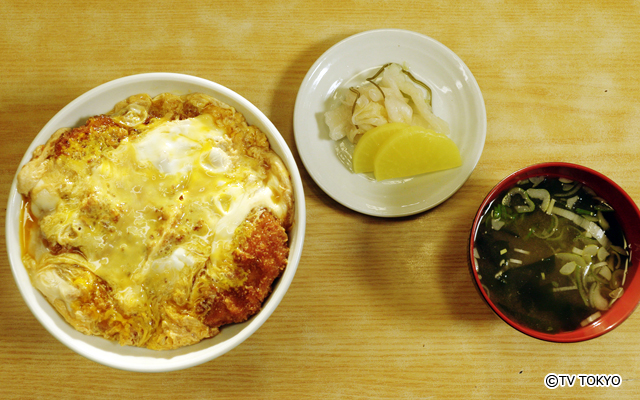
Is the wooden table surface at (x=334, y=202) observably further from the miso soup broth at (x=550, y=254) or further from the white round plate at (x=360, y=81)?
the miso soup broth at (x=550, y=254)

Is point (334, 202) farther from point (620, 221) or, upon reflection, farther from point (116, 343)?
point (620, 221)

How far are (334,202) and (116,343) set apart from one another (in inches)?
44.5

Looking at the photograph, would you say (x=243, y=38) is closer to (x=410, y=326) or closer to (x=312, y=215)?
Result: (x=312, y=215)

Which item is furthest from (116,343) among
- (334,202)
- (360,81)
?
(360,81)

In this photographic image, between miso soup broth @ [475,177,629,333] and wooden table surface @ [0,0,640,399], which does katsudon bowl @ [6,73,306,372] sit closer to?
wooden table surface @ [0,0,640,399]

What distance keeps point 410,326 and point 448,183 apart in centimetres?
72

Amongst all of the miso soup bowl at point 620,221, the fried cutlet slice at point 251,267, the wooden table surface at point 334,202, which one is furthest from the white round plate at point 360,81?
Result: the fried cutlet slice at point 251,267

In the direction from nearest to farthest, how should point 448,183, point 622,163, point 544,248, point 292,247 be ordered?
point 292,247 → point 544,248 → point 448,183 → point 622,163

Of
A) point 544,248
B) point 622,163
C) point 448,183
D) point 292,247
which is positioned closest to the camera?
point 292,247

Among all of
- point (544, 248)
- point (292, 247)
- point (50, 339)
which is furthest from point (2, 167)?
point (544, 248)

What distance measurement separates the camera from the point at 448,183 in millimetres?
2066

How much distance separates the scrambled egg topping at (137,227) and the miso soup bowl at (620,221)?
899 millimetres

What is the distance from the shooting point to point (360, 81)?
2.18 m

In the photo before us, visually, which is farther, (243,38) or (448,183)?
(243,38)
